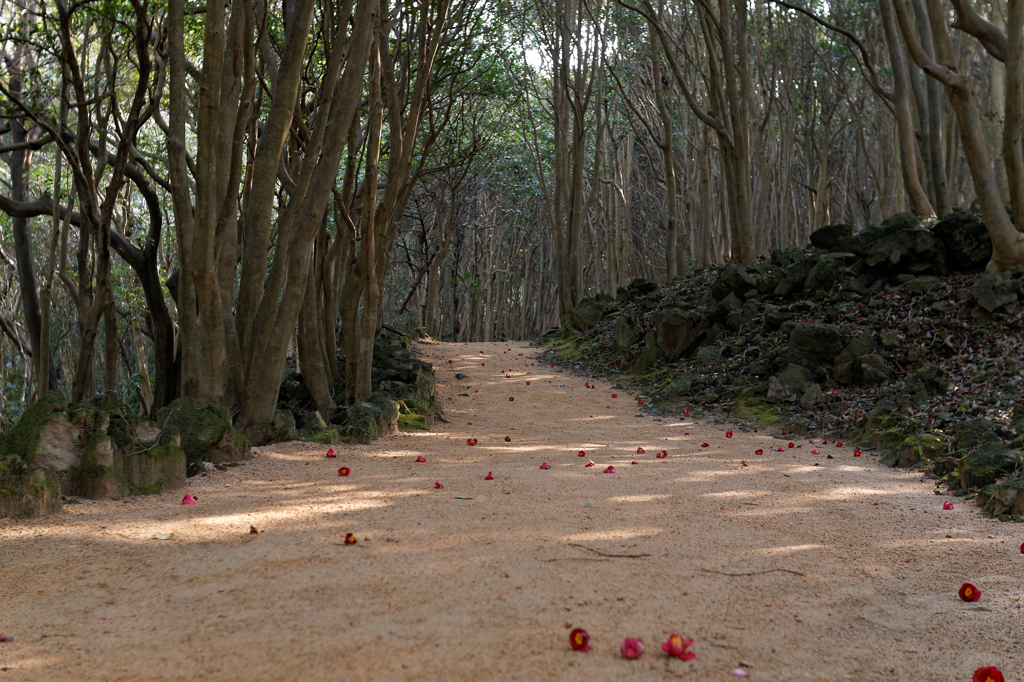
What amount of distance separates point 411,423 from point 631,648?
5.30 meters

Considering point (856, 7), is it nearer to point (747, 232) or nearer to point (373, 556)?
point (747, 232)

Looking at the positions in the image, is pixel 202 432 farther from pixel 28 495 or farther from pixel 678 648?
pixel 678 648

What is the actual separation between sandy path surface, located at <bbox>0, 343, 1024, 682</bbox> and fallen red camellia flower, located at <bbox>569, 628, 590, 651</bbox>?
46 millimetres

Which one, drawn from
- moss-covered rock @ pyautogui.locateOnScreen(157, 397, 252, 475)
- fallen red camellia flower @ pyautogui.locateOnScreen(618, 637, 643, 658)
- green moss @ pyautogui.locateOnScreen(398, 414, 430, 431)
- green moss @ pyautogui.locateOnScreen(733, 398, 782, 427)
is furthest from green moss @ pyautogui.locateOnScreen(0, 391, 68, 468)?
green moss @ pyautogui.locateOnScreen(733, 398, 782, 427)

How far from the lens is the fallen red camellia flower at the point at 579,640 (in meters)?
2.45

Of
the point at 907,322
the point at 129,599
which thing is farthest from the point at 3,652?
the point at 907,322

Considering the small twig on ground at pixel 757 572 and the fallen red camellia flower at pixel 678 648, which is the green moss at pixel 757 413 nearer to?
the small twig on ground at pixel 757 572

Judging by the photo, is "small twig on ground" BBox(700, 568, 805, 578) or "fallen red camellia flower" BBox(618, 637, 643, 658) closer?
"fallen red camellia flower" BBox(618, 637, 643, 658)

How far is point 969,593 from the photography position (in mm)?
3094

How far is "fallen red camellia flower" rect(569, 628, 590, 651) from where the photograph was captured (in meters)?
2.45

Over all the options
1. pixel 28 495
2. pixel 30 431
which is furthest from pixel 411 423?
pixel 28 495

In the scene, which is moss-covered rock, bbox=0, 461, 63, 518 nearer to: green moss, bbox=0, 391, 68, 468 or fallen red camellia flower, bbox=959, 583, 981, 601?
green moss, bbox=0, 391, 68, 468

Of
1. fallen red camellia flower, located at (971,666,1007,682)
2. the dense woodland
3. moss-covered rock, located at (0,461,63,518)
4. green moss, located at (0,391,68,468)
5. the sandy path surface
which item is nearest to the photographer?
fallen red camellia flower, located at (971,666,1007,682)

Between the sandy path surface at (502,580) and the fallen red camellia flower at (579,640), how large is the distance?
0.05 meters
